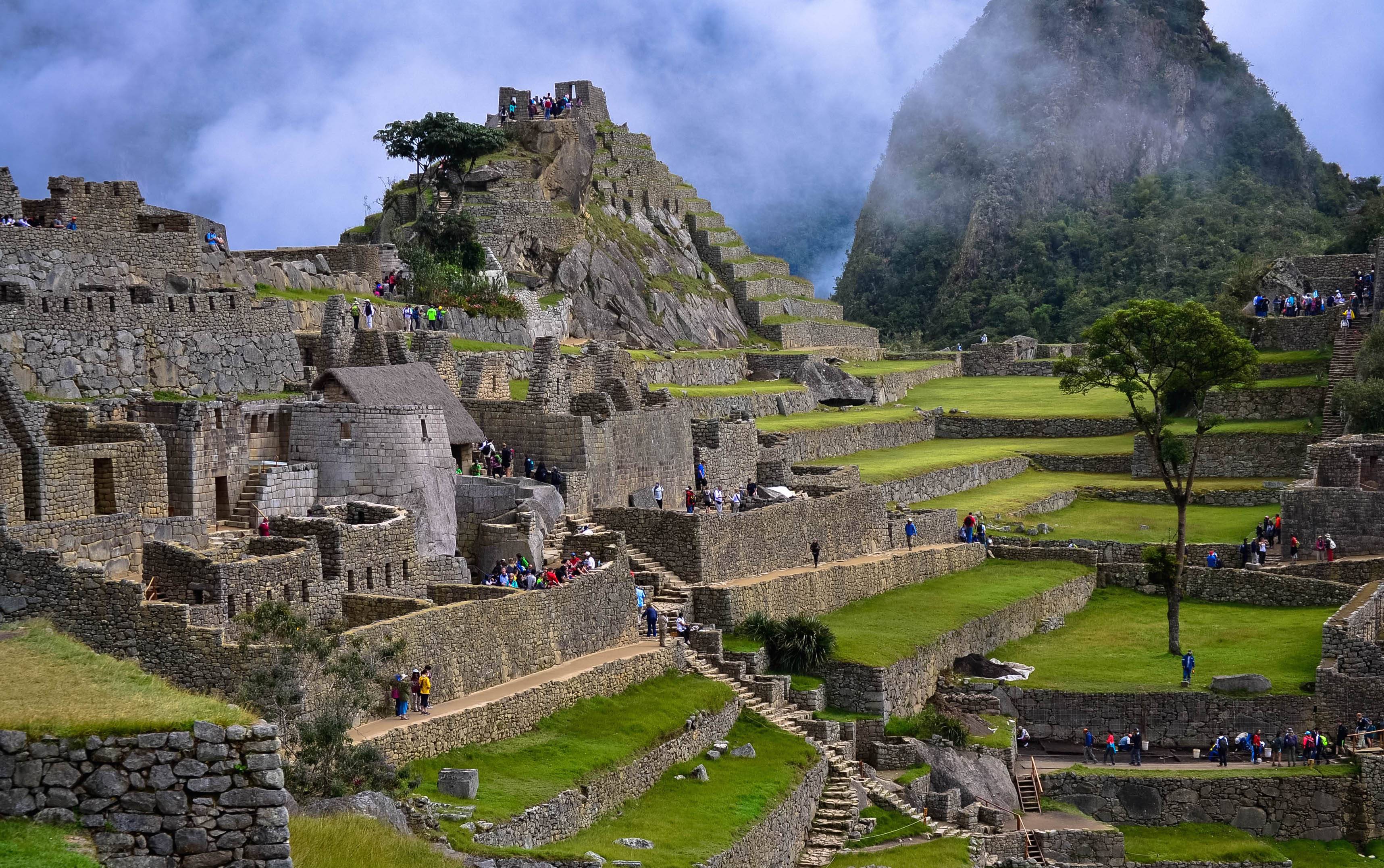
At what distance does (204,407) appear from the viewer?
103 ft

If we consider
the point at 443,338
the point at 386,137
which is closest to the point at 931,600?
the point at 443,338

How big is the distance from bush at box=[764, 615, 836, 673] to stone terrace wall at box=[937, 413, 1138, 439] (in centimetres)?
3592

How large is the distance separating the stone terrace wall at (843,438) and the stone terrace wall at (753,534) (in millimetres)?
5241

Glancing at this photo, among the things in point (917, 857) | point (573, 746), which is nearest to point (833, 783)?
point (917, 857)

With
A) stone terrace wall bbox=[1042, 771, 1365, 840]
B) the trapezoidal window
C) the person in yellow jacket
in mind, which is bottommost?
stone terrace wall bbox=[1042, 771, 1365, 840]

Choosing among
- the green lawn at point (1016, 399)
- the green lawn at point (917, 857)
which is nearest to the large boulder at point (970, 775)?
the green lawn at point (917, 857)

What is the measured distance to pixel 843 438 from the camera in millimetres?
63625

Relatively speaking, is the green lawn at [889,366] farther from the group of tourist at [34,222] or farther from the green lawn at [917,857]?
the group of tourist at [34,222]

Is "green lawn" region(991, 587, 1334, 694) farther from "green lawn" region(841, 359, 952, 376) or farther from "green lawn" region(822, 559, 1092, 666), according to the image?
"green lawn" region(841, 359, 952, 376)

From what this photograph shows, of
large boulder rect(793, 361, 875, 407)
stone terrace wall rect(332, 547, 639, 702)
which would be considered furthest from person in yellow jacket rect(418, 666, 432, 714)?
large boulder rect(793, 361, 875, 407)

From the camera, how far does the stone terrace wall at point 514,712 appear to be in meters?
26.0

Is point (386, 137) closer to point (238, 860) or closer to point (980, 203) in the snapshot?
point (238, 860)

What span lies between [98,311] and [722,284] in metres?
51.8

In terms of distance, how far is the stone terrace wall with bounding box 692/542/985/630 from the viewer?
40.2 metres
